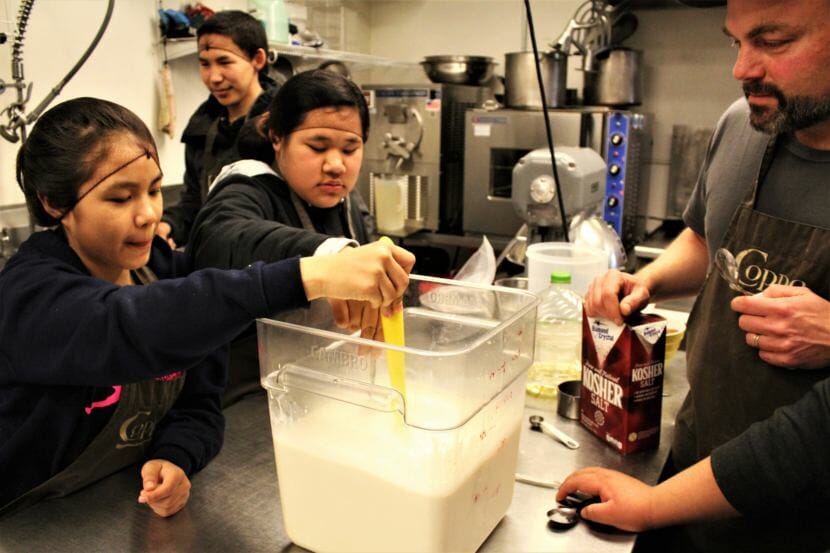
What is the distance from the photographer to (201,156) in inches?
98.9

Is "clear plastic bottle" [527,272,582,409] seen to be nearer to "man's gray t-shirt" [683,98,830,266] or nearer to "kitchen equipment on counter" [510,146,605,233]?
"man's gray t-shirt" [683,98,830,266]

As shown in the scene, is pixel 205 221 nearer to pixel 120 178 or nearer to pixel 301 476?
pixel 120 178

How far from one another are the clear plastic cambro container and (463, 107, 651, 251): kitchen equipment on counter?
2.12m

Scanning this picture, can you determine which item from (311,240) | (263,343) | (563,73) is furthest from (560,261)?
(563,73)

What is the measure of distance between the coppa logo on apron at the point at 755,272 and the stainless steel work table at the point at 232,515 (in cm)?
30

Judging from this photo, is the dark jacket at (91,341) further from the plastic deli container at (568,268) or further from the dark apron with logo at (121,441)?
the plastic deli container at (568,268)

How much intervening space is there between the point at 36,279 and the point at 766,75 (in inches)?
43.3

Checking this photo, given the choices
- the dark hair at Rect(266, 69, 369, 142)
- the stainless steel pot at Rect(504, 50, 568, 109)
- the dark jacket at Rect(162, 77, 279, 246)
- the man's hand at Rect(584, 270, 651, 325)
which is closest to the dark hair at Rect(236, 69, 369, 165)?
the dark hair at Rect(266, 69, 369, 142)

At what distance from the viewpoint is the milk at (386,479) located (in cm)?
74

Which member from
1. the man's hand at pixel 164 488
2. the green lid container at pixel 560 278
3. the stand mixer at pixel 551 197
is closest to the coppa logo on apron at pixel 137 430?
the man's hand at pixel 164 488

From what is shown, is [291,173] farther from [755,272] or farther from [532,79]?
[532,79]

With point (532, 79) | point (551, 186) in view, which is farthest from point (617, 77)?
point (551, 186)

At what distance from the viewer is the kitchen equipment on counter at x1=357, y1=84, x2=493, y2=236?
10.6 feet

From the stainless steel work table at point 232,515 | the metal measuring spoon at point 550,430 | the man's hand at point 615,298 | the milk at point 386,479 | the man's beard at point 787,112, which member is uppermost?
the man's beard at point 787,112
